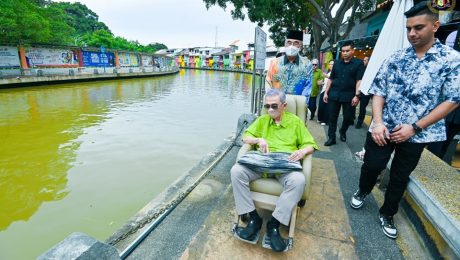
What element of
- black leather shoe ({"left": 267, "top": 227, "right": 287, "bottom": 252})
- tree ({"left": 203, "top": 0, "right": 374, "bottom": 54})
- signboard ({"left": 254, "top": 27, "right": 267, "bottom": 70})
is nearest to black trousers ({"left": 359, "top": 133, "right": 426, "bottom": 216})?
black leather shoe ({"left": 267, "top": 227, "right": 287, "bottom": 252})

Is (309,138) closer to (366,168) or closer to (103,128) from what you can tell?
(366,168)

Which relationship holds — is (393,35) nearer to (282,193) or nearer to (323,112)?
(282,193)

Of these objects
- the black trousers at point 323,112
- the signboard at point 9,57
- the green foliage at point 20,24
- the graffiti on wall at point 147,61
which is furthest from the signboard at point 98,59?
the black trousers at point 323,112

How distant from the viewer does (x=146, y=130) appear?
8.16m

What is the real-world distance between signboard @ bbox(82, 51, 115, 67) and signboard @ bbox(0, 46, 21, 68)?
669 centimetres

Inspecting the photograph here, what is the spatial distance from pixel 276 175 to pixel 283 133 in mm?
511

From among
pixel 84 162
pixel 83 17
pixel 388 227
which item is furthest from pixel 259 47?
pixel 83 17

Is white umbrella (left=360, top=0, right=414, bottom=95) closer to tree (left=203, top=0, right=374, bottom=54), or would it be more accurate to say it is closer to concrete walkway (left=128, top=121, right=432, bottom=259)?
concrete walkway (left=128, top=121, right=432, bottom=259)

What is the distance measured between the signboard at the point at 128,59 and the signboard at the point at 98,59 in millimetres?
1815

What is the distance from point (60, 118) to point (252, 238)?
9.81 meters

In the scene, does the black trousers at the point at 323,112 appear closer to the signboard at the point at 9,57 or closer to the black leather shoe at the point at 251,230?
the black leather shoe at the point at 251,230

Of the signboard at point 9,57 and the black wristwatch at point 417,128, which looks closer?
the black wristwatch at point 417,128

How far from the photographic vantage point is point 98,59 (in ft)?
84.2

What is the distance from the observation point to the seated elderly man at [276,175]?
2082 mm
